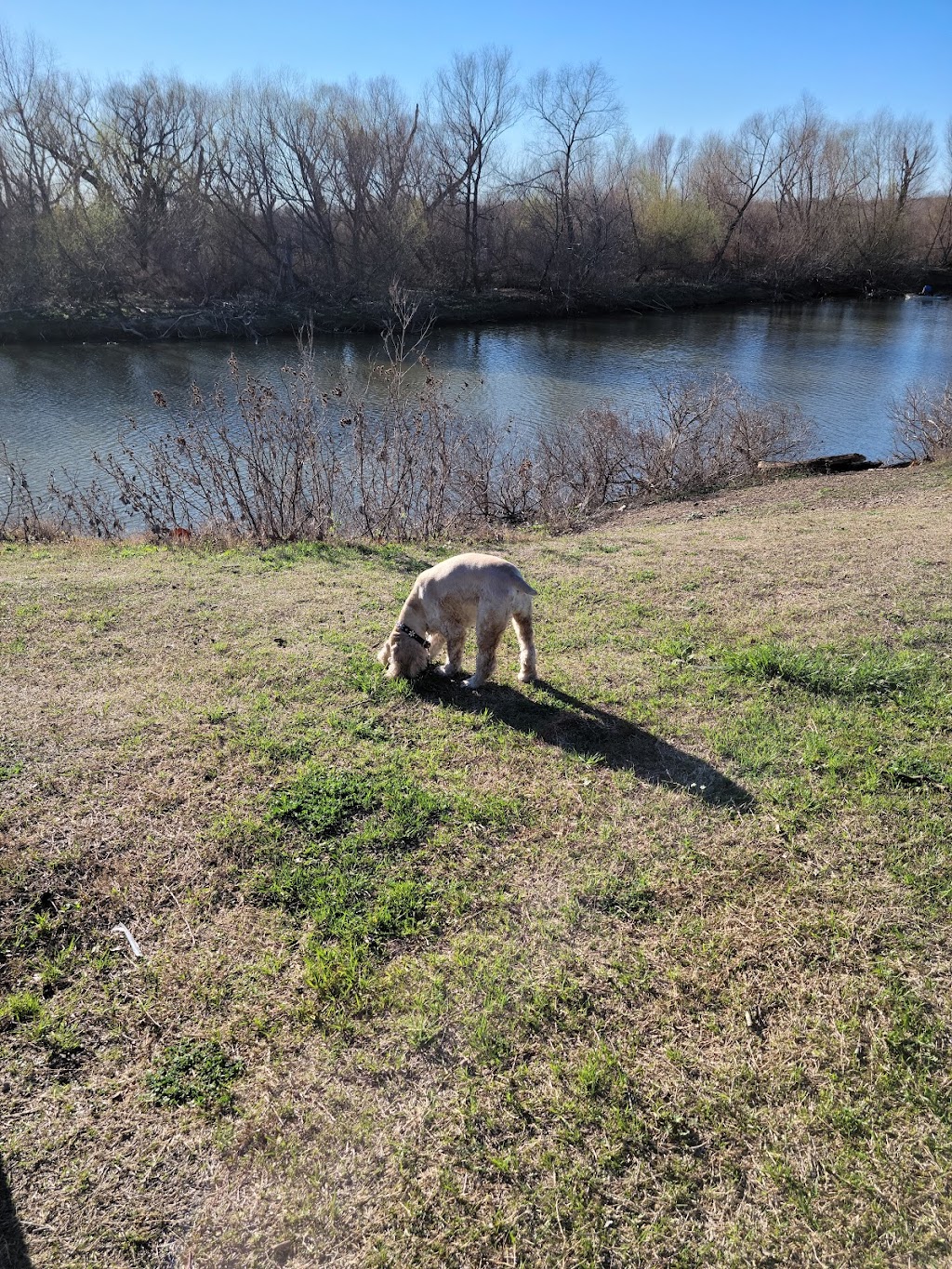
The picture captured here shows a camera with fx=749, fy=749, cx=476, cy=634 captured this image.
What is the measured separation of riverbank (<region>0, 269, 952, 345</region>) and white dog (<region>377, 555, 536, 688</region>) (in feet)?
90.3

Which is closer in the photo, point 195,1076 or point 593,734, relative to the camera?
point 195,1076

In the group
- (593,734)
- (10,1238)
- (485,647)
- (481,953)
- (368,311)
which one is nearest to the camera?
(10,1238)

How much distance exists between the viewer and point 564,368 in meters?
29.5

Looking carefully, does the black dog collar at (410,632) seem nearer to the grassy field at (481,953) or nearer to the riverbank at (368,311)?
the grassy field at (481,953)

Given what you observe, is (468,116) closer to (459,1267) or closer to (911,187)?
(911,187)

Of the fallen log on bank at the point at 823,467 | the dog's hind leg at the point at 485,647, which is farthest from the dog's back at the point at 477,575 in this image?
the fallen log on bank at the point at 823,467

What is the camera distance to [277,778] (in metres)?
4.71

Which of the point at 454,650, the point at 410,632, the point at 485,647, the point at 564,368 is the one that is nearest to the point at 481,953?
the point at 485,647

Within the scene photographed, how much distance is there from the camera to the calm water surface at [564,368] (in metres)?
21.4

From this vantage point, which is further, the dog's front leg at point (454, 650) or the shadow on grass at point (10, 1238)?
the dog's front leg at point (454, 650)

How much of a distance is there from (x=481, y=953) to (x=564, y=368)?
2876 centimetres

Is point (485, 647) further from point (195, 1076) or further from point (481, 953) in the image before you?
point (195, 1076)

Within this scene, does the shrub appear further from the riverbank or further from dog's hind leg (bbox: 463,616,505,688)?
the riverbank

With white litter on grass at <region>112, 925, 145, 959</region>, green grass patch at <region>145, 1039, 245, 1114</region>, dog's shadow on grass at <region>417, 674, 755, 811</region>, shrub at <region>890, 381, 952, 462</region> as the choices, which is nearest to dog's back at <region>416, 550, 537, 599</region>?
dog's shadow on grass at <region>417, 674, 755, 811</region>
